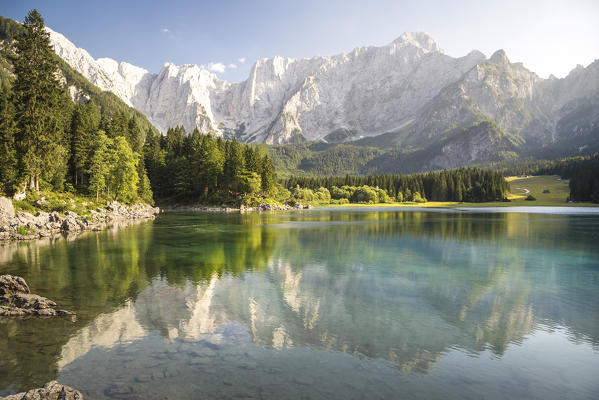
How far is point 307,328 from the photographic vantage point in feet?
44.4

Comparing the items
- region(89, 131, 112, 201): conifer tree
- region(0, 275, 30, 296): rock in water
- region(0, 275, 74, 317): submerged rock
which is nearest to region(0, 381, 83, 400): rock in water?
region(0, 275, 74, 317): submerged rock

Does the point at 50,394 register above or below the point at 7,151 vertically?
below

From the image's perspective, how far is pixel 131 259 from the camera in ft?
88.4

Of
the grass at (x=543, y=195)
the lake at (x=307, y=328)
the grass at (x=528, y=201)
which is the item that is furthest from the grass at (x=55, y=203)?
the grass at (x=543, y=195)

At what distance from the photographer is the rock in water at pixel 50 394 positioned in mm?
7457

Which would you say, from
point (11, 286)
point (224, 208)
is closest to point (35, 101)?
point (11, 286)

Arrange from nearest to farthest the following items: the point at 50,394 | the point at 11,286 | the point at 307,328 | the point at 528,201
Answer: the point at 50,394, the point at 307,328, the point at 11,286, the point at 528,201

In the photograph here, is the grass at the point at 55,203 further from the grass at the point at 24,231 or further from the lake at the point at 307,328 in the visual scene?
the lake at the point at 307,328

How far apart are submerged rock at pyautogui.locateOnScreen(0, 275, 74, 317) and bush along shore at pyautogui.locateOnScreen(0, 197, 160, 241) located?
24.7 meters

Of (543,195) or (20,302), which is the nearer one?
(20,302)

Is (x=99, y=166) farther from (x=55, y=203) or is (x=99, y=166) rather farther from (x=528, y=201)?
(x=528, y=201)

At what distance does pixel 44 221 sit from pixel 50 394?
43119 millimetres

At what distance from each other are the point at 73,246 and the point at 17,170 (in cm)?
2048

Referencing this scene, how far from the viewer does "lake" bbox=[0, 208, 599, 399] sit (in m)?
9.41
